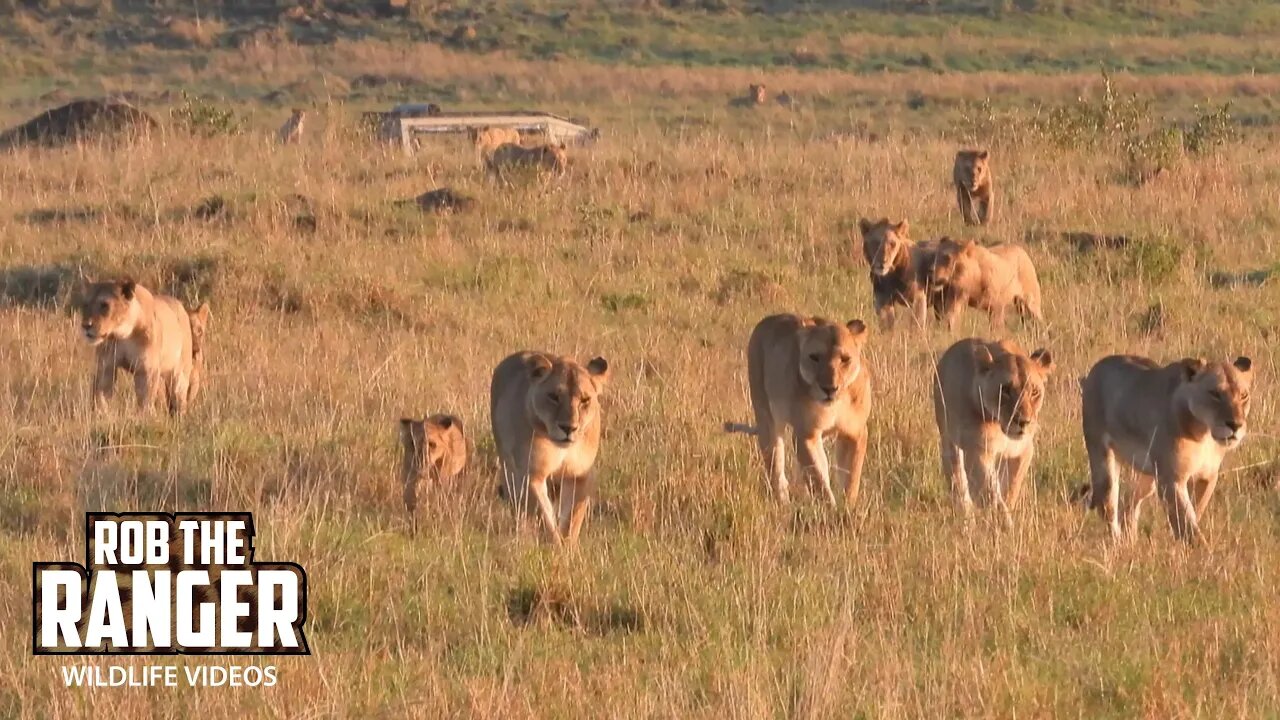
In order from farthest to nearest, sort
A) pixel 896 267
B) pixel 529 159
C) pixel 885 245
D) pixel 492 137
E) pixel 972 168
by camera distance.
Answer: pixel 492 137 < pixel 529 159 < pixel 972 168 < pixel 896 267 < pixel 885 245

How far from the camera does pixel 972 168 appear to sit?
15.9 m

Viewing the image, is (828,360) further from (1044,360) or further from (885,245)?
(885,245)

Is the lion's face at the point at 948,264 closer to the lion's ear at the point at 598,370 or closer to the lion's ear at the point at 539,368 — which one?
the lion's ear at the point at 598,370

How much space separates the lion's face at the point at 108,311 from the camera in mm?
10000

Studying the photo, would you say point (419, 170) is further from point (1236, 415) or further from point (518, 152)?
point (1236, 415)

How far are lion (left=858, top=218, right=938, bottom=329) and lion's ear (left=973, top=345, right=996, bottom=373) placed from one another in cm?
500

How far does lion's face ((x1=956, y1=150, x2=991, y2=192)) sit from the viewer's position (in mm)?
15836

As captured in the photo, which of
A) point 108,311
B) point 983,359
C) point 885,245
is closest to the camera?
point 983,359

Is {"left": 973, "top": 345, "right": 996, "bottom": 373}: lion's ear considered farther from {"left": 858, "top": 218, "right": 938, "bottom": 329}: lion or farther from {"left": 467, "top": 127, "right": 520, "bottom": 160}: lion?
{"left": 467, "top": 127, "right": 520, "bottom": 160}: lion

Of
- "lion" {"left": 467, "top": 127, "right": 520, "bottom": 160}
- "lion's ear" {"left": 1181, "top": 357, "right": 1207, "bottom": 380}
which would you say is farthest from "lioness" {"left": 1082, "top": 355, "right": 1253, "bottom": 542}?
"lion" {"left": 467, "top": 127, "right": 520, "bottom": 160}

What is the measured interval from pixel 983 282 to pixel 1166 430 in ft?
18.6

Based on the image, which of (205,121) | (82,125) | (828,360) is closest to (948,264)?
(828,360)

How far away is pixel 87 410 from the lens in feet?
30.7

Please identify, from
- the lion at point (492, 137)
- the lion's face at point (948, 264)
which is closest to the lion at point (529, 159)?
the lion at point (492, 137)
